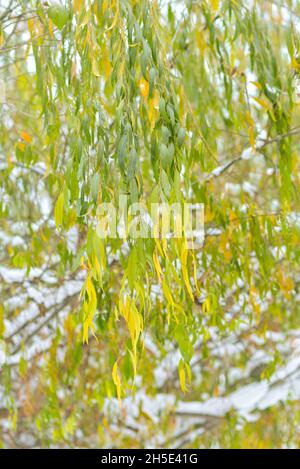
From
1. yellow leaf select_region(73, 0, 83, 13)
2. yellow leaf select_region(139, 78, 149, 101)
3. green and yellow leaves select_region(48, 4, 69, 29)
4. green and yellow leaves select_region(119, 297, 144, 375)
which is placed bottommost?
green and yellow leaves select_region(119, 297, 144, 375)

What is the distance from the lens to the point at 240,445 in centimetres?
324

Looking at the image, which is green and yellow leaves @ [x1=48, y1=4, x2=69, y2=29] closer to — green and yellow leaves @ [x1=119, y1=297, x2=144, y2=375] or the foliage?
the foliage

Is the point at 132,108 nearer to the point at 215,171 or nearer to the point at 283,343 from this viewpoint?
the point at 215,171

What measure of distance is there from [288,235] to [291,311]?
909 mm

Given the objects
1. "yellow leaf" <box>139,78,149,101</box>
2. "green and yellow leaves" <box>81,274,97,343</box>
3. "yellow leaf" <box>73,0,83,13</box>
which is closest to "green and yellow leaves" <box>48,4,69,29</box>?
"yellow leaf" <box>73,0,83,13</box>

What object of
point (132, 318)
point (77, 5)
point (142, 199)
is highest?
point (77, 5)

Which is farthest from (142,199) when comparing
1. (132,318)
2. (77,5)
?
(77,5)

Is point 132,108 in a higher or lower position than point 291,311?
higher

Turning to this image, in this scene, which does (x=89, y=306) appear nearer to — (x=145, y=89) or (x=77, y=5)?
(x=145, y=89)

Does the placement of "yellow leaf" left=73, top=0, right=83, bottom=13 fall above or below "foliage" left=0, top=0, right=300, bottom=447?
above

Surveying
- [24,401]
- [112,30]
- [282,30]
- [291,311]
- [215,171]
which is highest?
[282,30]

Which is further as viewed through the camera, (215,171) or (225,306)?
(225,306)

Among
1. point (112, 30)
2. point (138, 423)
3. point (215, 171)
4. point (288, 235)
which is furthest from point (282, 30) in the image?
point (138, 423)

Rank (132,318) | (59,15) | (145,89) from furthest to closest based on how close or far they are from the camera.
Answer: (59,15) < (145,89) < (132,318)
